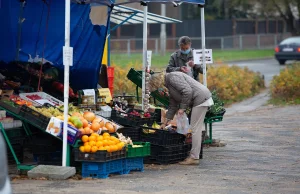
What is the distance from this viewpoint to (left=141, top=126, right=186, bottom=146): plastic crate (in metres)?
12.2

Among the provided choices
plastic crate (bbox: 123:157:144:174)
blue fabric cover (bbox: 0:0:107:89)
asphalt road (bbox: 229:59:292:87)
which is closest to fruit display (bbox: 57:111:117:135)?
plastic crate (bbox: 123:157:144:174)

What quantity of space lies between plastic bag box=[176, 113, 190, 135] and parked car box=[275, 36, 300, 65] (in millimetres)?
27111

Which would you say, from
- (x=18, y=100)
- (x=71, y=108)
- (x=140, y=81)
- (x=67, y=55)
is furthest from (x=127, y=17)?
(x=67, y=55)

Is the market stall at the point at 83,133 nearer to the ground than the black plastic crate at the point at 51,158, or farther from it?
farther from it

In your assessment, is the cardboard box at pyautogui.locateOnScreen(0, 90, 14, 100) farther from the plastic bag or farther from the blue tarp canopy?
the plastic bag

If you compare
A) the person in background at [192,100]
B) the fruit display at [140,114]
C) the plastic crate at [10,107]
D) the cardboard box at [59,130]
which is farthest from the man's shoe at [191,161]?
the plastic crate at [10,107]

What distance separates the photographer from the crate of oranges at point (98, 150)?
10.9 m

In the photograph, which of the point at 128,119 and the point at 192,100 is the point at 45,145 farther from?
the point at 192,100

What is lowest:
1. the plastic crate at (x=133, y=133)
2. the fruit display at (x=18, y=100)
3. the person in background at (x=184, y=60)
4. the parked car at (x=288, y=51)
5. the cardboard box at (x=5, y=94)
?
the plastic crate at (x=133, y=133)

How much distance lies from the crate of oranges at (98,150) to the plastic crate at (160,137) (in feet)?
3.48

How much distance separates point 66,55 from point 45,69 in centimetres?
371

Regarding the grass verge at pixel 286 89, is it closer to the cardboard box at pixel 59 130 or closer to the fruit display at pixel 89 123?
the fruit display at pixel 89 123

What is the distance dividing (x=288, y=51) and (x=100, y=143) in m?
29.5

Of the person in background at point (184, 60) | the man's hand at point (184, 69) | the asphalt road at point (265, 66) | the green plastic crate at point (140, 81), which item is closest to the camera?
the man's hand at point (184, 69)
